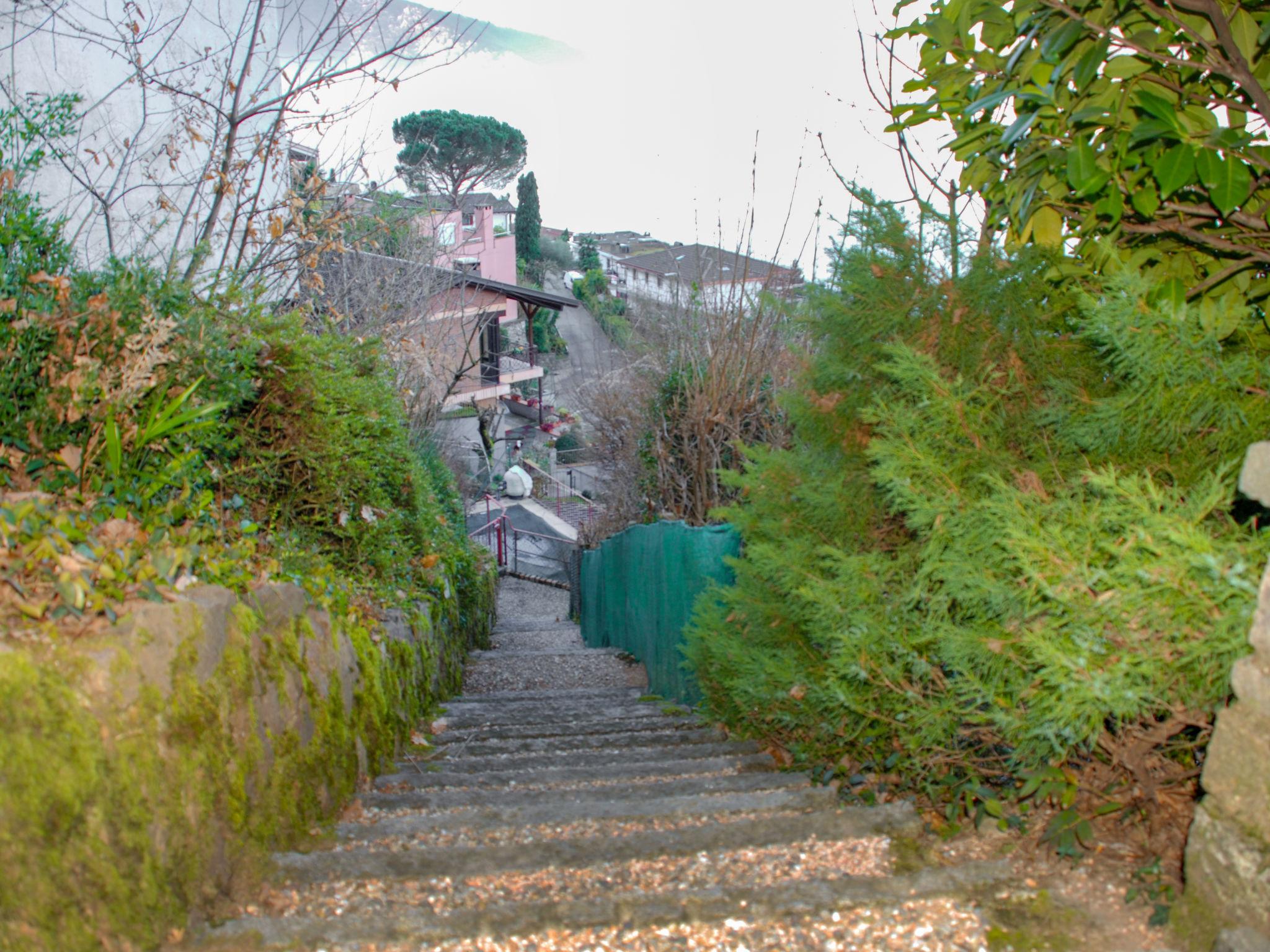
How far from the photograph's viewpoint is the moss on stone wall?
2.10m

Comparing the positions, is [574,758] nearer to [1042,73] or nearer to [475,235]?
[1042,73]

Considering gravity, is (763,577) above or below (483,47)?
below

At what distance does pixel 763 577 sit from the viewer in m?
4.34

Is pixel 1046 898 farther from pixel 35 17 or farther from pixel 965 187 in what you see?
pixel 35 17

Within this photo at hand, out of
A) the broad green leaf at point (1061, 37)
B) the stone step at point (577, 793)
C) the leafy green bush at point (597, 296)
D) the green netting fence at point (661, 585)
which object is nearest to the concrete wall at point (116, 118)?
the stone step at point (577, 793)

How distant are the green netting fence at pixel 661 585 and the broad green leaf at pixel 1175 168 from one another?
3008 millimetres

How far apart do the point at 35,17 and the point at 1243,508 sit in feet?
24.3

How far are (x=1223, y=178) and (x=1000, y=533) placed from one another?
1.08 meters

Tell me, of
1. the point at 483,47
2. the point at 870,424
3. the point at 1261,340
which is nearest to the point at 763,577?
the point at 870,424

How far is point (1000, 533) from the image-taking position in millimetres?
2725

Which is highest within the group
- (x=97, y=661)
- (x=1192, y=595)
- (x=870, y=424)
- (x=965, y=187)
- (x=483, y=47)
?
(x=483, y=47)

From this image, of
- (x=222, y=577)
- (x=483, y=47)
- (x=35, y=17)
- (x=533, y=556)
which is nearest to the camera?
(x=222, y=577)

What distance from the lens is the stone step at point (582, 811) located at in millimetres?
3414

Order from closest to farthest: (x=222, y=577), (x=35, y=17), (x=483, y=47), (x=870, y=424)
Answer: (x=222, y=577), (x=870, y=424), (x=35, y=17), (x=483, y=47)
